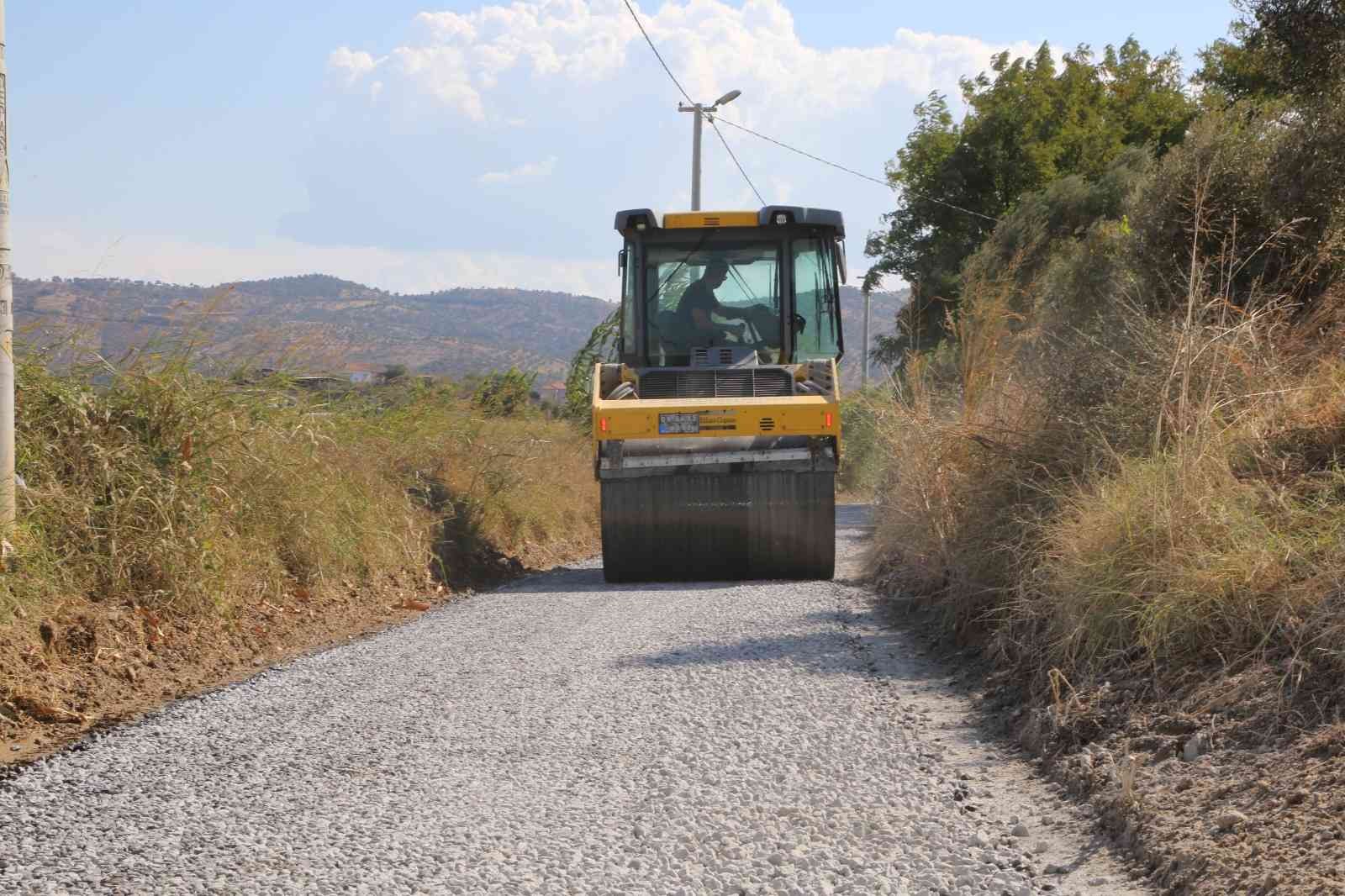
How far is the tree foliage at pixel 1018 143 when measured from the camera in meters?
31.5

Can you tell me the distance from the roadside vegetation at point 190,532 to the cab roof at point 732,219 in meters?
3.09

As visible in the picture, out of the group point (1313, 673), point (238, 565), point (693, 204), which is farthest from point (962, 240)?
point (1313, 673)

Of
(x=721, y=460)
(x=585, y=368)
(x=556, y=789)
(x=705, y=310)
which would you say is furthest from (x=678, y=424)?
(x=585, y=368)

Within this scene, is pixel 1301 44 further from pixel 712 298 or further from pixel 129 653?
pixel 129 653

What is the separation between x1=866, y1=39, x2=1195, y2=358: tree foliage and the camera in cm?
3150

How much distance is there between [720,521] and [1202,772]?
6904mm

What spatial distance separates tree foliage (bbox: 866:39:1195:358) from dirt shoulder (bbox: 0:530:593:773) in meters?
23.1

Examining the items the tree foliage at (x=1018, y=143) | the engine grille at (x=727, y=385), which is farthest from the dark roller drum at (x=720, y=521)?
the tree foliage at (x=1018, y=143)

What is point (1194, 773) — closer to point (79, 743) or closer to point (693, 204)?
point (79, 743)

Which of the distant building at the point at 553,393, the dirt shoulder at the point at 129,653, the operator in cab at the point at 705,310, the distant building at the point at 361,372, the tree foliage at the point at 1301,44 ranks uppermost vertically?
the tree foliage at the point at 1301,44

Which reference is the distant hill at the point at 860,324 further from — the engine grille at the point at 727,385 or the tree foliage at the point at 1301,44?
the tree foliage at the point at 1301,44

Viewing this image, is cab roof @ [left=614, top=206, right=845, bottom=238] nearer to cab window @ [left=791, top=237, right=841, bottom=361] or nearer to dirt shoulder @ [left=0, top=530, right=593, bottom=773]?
cab window @ [left=791, top=237, right=841, bottom=361]

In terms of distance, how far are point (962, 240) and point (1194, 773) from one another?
28.7 metres

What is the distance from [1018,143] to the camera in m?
31.8
